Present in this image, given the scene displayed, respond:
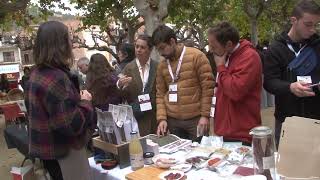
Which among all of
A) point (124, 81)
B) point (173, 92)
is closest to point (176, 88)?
point (173, 92)

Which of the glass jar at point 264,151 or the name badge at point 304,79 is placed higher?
the name badge at point 304,79

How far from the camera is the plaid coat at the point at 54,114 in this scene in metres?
2.08

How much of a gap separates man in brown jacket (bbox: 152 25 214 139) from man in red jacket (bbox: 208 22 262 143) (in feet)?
1.12

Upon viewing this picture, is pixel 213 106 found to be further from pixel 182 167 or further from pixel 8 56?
pixel 8 56

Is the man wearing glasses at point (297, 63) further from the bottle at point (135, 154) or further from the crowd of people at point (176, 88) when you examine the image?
the bottle at point (135, 154)

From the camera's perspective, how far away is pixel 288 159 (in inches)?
76.3

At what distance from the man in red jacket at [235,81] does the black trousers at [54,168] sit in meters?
1.09

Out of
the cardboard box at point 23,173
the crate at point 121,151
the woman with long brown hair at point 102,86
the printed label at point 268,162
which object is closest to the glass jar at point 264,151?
the printed label at point 268,162

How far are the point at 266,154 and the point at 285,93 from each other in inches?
28.3

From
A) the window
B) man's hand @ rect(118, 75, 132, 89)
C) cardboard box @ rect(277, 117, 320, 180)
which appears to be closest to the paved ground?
man's hand @ rect(118, 75, 132, 89)

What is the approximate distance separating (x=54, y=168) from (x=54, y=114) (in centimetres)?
39

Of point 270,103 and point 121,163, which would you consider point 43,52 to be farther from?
point 270,103

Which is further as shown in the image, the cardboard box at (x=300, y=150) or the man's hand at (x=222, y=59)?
the man's hand at (x=222, y=59)

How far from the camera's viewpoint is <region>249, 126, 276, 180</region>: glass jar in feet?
6.21
